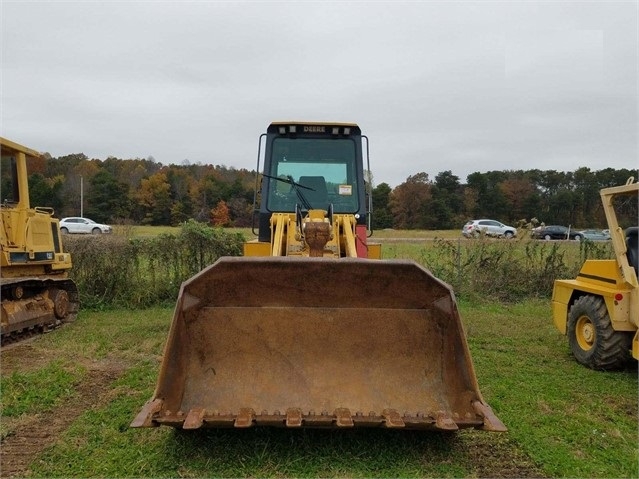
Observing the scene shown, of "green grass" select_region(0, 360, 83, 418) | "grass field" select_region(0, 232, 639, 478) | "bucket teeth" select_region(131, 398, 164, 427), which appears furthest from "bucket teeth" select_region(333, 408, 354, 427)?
"green grass" select_region(0, 360, 83, 418)

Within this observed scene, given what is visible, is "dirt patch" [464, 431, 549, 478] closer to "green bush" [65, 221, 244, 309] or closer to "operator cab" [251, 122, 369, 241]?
"operator cab" [251, 122, 369, 241]

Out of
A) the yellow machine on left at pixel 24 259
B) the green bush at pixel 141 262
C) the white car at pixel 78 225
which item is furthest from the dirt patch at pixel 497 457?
the white car at pixel 78 225

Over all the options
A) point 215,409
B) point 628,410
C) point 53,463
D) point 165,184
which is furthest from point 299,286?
point 165,184

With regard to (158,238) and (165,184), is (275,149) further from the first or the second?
(165,184)

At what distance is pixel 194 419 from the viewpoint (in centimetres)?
327

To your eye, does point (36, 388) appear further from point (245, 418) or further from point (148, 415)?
point (245, 418)

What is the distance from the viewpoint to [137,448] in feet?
12.8

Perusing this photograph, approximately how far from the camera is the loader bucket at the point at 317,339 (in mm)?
3818

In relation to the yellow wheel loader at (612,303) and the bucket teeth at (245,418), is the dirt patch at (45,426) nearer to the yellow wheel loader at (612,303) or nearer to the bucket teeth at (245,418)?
the bucket teeth at (245,418)

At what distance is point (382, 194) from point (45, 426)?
44.6 metres

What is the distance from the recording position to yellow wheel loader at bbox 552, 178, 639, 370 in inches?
229

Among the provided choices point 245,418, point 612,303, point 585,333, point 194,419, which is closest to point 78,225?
point 585,333

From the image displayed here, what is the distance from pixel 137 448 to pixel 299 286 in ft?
5.57

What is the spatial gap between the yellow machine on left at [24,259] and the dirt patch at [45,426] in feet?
8.82
